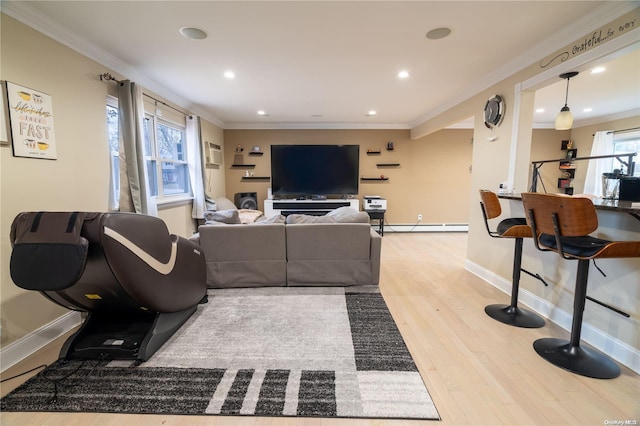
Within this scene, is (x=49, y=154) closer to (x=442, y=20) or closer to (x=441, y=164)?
(x=442, y=20)

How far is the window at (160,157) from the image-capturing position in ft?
9.12

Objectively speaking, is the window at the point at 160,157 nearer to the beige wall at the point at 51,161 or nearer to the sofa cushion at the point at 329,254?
the beige wall at the point at 51,161

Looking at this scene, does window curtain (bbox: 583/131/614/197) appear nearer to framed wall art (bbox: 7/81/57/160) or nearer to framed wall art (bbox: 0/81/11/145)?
framed wall art (bbox: 7/81/57/160)

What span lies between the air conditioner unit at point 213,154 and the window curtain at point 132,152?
82.2 inches

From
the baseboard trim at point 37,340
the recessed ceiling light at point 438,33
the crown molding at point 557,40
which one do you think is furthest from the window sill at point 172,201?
the crown molding at point 557,40

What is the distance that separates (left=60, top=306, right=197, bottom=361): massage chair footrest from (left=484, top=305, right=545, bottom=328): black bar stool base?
2656mm

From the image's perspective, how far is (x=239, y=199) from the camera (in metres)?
5.58

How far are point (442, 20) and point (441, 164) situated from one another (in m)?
4.30

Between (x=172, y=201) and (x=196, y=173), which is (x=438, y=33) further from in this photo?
(x=196, y=173)

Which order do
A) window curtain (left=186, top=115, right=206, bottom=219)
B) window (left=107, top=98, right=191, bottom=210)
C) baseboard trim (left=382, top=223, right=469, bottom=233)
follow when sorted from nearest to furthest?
window (left=107, top=98, right=191, bottom=210), window curtain (left=186, top=115, right=206, bottom=219), baseboard trim (left=382, top=223, right=469, bottom=233)

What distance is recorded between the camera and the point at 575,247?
1.58 meters

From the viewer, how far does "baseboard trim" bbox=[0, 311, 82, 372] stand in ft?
5.60

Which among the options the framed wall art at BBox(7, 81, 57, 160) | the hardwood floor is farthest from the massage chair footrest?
the framed wall art at BBox(7, 81, 57, 160)

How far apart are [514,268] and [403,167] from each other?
3.97m
